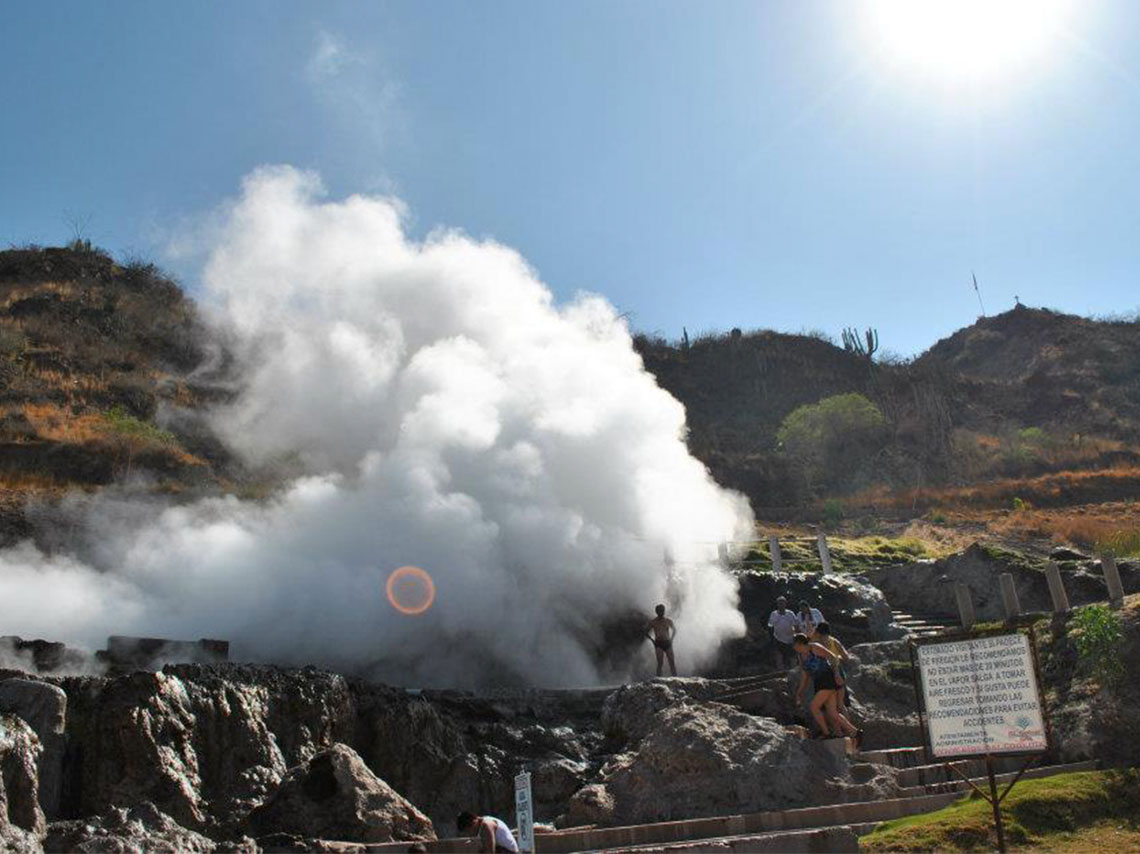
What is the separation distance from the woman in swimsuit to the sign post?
11.1 feet

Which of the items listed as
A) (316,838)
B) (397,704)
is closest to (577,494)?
(397,704)

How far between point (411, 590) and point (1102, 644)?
1056cm

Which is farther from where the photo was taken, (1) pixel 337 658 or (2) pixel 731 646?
(2) pixel 731 646

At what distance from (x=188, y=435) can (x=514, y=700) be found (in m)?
30.2

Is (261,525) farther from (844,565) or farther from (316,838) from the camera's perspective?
(844,565)

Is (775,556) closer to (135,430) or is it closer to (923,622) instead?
(923,622)

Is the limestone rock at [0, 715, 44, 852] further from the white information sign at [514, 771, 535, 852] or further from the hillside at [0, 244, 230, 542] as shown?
the hillside at [0, 244, 230, 542]

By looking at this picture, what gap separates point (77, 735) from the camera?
11234mm

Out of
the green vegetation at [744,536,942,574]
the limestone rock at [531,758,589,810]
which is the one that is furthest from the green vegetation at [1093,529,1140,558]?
the limestone rock at [531,758,589,810]

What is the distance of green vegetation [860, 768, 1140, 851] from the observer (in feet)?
29.8

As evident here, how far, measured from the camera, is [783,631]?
1745 cm

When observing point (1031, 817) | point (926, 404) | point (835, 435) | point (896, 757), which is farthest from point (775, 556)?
point (926, 404)

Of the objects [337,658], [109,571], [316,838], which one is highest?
[109,571]

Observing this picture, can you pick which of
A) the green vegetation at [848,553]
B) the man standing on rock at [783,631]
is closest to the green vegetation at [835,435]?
the green vegetation at [848,553]
